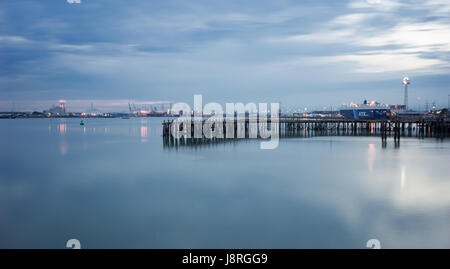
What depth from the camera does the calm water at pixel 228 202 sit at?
10273mm

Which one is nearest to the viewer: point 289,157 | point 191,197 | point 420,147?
point 191,197

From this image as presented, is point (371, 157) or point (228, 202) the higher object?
point (371, 157)

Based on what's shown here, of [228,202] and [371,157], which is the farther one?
[371,157]

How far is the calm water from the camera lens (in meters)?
10.3

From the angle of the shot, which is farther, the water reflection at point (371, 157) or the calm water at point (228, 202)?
the water reflection at point (371, 157)

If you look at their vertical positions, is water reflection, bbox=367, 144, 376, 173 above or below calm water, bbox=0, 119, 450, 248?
above

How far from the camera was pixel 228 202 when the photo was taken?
13828mm

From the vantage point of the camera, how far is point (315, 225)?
1116 centimetres

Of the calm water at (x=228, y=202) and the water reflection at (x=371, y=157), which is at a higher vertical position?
the water reflection at (x=371, y=157)

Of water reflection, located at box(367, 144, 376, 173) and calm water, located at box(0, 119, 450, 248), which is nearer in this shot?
calm water, located at box(0, 119, 450, 248)

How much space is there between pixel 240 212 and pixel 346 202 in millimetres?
4353
